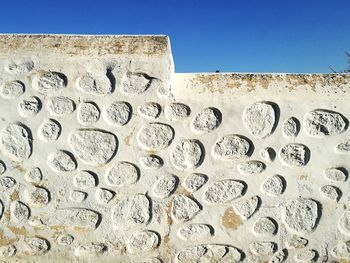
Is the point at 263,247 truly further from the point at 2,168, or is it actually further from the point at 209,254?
the point at 2,168

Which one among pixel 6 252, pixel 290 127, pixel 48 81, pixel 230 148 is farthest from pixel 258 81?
pixel 6 252

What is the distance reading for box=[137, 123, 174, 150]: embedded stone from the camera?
10.7 feet

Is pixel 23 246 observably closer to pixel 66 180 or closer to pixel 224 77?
pixel 66 180

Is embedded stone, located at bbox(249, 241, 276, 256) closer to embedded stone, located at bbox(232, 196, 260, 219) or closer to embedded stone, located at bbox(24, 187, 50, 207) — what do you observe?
embedded stone, located at bbox(232, 196, 260, 219)

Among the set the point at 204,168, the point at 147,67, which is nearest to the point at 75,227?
the point at 204,168

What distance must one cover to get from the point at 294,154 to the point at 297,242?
0.67 metres

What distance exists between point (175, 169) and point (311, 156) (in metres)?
1.05

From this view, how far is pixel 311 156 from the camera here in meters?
3.31

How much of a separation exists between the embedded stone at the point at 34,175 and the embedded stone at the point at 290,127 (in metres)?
1.89

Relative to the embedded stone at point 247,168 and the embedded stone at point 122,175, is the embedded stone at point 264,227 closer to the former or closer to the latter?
the embedded stone at point 247,168

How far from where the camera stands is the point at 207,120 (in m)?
3.28

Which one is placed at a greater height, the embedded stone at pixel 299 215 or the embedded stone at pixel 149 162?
the embedded stone at pixel 149 162

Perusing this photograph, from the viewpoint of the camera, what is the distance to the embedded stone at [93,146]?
327 cm

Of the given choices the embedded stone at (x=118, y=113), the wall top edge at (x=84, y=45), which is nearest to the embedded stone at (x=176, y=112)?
the embedded stone at (x=118, y=113)
